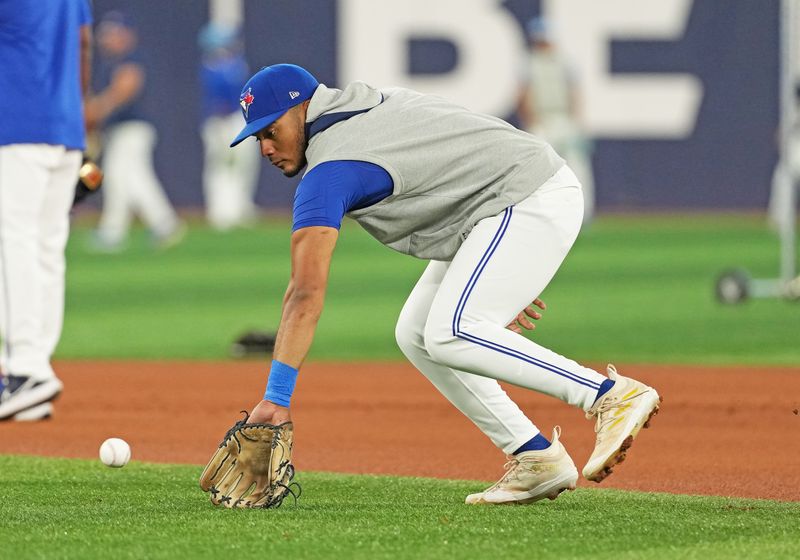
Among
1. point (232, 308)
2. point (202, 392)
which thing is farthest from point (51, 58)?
point (232, 308)

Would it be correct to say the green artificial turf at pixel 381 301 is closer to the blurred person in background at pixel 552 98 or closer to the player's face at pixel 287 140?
the blurred person in background at pixel 552 98

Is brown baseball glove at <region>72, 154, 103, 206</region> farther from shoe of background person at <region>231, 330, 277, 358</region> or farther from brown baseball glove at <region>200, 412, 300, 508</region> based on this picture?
brown baseball glove at <region>200, 412, 300, 508</region>

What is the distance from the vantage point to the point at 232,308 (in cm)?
1455

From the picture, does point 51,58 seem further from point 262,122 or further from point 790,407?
point 790,407

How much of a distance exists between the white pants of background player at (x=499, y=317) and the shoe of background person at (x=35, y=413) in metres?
2.97

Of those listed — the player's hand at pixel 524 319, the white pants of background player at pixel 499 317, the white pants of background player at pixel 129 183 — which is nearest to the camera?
the white pants of background player at pixel 499 317

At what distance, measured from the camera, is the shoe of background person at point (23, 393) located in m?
8.09

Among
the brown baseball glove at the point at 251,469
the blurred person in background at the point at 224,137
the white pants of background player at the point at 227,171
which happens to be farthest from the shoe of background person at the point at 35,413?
the white pants of background player at the point at 227,171

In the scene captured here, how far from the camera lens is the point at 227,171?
25.2 metres

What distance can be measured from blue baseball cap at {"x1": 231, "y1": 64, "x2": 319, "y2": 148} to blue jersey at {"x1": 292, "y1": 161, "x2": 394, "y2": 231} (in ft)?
0.85

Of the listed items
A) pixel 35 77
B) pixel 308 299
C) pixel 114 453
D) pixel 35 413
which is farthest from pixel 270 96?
pixel 35 413

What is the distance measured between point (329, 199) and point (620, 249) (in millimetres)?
15400

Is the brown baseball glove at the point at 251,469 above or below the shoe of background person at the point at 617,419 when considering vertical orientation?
below

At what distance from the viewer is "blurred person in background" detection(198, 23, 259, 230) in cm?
2373
